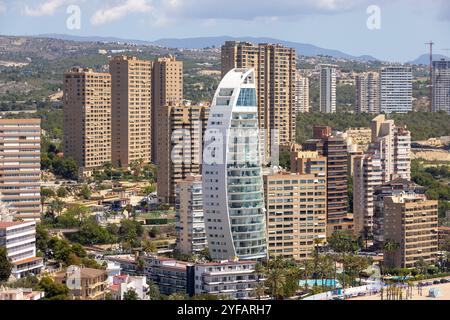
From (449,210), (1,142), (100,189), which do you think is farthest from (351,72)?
(1,142)

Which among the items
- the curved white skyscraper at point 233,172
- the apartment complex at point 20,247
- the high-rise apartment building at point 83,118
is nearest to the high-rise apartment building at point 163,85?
the high-rise apartment building at point 83,118

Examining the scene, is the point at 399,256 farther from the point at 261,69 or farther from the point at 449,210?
the point at 261,69

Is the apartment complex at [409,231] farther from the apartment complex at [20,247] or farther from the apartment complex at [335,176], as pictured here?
the apartment complex at [20,247]

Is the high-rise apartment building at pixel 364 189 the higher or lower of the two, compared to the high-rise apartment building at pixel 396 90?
lower

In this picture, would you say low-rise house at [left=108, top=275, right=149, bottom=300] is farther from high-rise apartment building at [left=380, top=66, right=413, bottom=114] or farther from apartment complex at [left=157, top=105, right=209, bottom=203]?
high-rise apartment building at [left=380, top=66, right=413, bottom=114]

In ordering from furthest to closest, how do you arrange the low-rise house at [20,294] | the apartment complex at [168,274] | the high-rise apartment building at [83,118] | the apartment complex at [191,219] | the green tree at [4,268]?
the high-rise apartment building at [83,118] < the apartment complex at [191,219] < the apartment complex at [168,274] < the green tree at [4,268] < the low-rise house at [20,294]

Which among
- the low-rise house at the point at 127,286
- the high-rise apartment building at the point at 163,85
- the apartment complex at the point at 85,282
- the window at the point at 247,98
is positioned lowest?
the low-rise house at the point at 127,286

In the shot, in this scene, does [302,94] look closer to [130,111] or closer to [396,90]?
[396,90]
